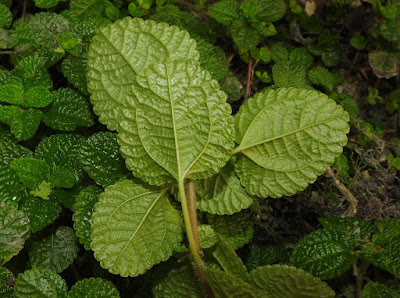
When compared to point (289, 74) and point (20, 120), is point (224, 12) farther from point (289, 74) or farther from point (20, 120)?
point (20, 120)

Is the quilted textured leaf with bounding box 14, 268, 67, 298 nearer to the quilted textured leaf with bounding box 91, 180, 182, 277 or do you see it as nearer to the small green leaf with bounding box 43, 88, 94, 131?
the quilted textured leaf with bounding box 91, 180, 182, 277

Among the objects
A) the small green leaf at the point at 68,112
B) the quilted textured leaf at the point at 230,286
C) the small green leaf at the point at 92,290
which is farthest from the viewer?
the small green leaf at the point at 68,112

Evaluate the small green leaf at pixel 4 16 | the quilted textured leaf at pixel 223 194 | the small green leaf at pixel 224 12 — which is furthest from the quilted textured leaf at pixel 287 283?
the small green leaf at pixel 4 16

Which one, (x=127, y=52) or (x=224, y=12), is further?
(x=224, y=12)

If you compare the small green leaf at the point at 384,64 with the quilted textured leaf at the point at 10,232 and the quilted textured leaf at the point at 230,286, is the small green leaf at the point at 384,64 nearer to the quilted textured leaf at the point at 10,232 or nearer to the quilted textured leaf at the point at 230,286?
the quilted textured leaf at the point at 230,286

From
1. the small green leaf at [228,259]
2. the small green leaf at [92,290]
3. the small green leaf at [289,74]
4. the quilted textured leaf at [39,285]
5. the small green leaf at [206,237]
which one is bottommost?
the small green leaf at [92,290]

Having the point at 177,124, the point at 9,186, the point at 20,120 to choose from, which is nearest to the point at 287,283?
the point at 177,124

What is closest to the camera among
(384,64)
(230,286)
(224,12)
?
(230,286)
